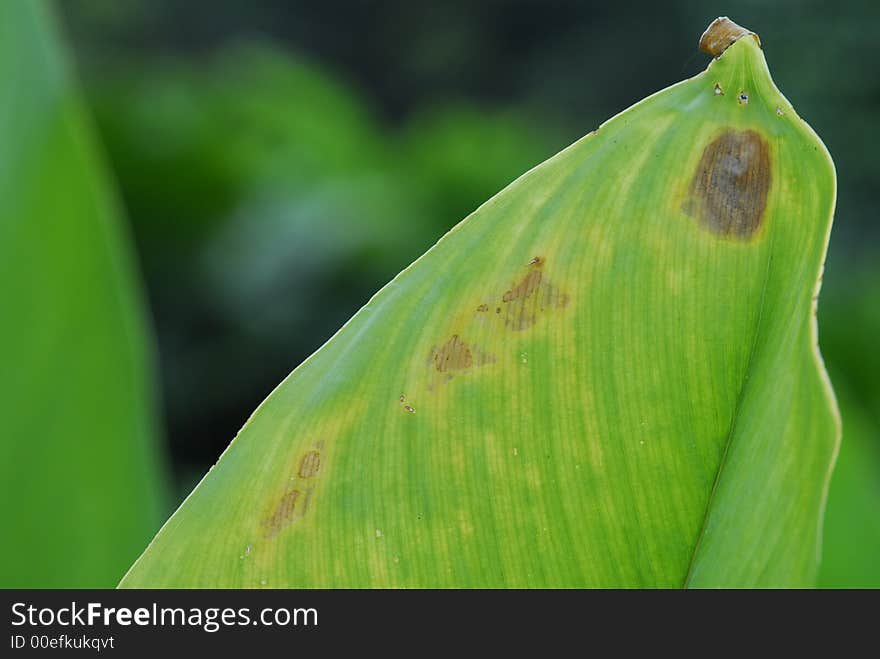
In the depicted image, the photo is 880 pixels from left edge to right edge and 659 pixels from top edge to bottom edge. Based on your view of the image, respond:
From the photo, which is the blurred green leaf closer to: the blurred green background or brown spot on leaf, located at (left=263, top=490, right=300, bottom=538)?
the blurred green background

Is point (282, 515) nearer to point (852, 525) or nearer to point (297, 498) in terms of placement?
point (297, 498)

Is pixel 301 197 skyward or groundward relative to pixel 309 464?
skyward

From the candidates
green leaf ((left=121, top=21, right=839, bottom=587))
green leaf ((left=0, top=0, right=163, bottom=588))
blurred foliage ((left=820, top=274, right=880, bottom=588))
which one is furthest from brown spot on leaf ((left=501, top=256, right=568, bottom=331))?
blurred foliage ((left=820, top=274, right=880, bottom=588))

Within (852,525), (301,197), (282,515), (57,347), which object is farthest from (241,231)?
(282,515)

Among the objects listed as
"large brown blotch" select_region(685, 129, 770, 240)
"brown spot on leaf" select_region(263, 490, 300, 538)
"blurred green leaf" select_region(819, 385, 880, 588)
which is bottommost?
"brown spot on leaf" select_region(263, 490, 300, 538)

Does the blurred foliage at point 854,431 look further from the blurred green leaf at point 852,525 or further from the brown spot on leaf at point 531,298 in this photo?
the brown spot on leaf at point 531,298

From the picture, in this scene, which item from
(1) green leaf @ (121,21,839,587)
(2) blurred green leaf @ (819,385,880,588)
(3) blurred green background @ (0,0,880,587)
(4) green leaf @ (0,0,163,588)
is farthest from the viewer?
(3) blurred green background @ (0,0,880,587)

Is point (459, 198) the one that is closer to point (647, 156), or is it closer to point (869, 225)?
point (869, 225)
